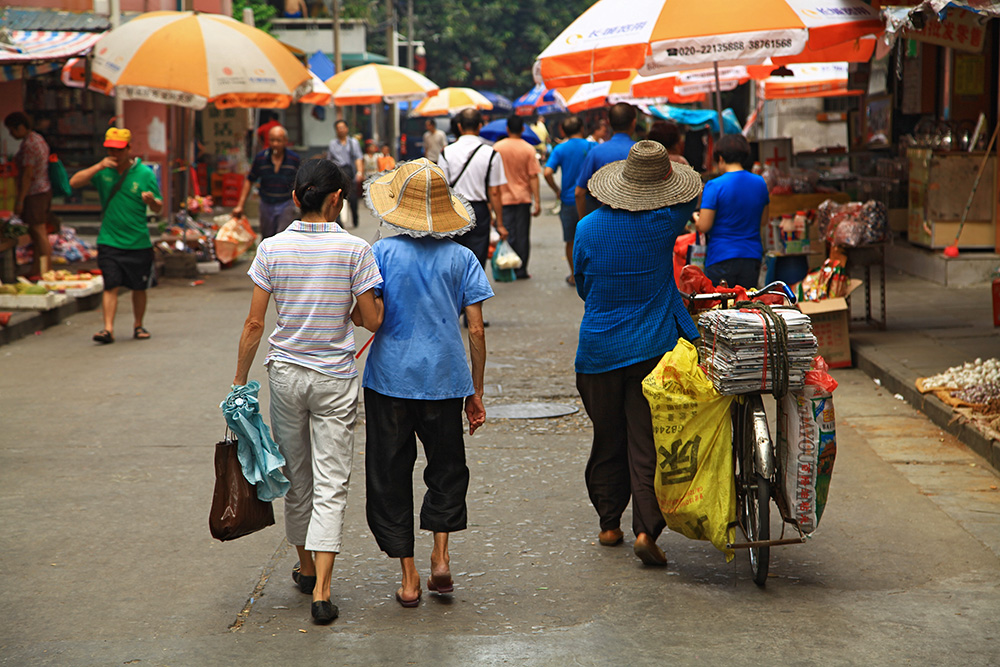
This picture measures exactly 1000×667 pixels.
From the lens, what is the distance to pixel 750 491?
4.83m

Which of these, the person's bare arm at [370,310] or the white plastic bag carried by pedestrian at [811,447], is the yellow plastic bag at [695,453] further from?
the person's bare arm at [370,310]

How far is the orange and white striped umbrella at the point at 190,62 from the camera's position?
13.5m

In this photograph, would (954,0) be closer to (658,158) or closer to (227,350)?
(658,158)

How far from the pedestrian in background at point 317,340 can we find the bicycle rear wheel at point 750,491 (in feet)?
5.24

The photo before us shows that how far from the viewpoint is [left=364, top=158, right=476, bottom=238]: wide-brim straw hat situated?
4562mm

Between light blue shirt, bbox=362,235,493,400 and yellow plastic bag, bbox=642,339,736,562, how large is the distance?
86 centimetres

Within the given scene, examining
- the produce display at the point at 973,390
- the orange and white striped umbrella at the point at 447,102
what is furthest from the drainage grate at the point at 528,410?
the orange and white striped umbrella at the point at 447,102

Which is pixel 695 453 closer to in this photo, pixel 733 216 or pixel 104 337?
pixel 733 216

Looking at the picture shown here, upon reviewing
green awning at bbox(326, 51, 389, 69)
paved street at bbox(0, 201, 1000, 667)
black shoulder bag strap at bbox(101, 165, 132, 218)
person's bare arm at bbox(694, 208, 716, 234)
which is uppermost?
green awning at bbox(326, 51, 389, 69)

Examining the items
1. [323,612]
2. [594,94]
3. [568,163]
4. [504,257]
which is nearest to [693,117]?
[594,94]

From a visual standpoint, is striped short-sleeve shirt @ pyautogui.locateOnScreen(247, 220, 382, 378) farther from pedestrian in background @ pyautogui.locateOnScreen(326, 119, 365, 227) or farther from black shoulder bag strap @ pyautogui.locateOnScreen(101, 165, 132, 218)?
pedestrian in background @ pyautogui.locateOnScreen(326, 119, 365, 227)

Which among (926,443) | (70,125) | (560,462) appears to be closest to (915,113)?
(926,443)

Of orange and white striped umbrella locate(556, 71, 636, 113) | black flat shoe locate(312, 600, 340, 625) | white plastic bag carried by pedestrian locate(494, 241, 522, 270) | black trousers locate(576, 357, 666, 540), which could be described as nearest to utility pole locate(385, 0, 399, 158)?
orange and white striped umbrella locate(556, 71, 636, 113)

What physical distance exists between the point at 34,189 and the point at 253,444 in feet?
35.2
